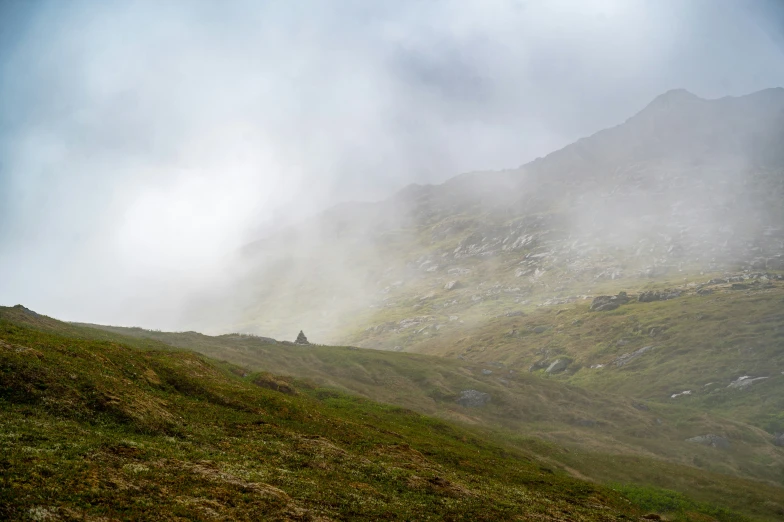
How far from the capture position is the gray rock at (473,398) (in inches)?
3897

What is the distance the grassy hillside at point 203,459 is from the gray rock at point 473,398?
5173 cm

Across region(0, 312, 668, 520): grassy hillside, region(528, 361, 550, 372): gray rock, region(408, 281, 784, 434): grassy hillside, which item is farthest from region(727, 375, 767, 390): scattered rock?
region(0, 312, 668, 520): grassy hillside

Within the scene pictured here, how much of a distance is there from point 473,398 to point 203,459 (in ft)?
274

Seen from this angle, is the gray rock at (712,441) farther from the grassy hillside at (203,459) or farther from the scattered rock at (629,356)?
the scattered rock at (629,356)

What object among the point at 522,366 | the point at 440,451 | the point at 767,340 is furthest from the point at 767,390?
the point at 440,451

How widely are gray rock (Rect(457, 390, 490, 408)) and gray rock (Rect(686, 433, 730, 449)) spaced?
4363 centimetres

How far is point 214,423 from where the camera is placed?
112 ft

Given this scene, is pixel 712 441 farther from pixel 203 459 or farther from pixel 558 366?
pixel 203 459

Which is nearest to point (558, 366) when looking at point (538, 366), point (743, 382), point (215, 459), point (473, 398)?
point (538, 366)

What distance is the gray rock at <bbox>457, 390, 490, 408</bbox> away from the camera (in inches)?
3897

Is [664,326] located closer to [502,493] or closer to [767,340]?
[767,340]

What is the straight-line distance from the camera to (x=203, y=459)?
25766 mm

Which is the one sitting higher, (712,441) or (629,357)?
(629,357)

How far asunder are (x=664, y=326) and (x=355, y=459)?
6602 inches
